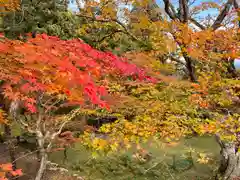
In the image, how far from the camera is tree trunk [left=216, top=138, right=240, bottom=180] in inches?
276

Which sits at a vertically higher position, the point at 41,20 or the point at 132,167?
the point at 41,20

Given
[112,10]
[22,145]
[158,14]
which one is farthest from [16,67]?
[22,145]

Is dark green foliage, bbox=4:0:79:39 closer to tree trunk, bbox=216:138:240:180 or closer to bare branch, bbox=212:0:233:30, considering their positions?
bare branch, bbox=212:0:233:30

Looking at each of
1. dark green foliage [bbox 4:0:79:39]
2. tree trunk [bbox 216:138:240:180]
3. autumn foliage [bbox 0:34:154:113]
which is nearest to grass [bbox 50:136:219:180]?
tree trunk [bbox 216:138:240:180]

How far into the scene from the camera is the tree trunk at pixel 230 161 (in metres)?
7.02

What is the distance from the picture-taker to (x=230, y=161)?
23.4 ft

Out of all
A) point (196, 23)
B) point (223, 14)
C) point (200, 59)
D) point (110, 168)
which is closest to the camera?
point (200, 59)

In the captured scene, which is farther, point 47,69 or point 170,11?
point 170,11

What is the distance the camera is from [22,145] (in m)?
11.3

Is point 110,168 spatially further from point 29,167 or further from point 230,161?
point 230,161

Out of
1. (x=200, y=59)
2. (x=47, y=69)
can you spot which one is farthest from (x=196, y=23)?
(x=47, y=69)

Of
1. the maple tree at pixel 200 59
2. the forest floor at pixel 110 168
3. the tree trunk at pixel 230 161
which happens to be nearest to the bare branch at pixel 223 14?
the maple tree at pixel 200 59

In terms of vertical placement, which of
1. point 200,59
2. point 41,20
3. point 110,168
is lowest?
point 110,168

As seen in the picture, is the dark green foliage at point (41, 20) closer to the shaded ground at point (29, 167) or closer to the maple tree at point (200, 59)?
the maple tree at point (200, 59)
